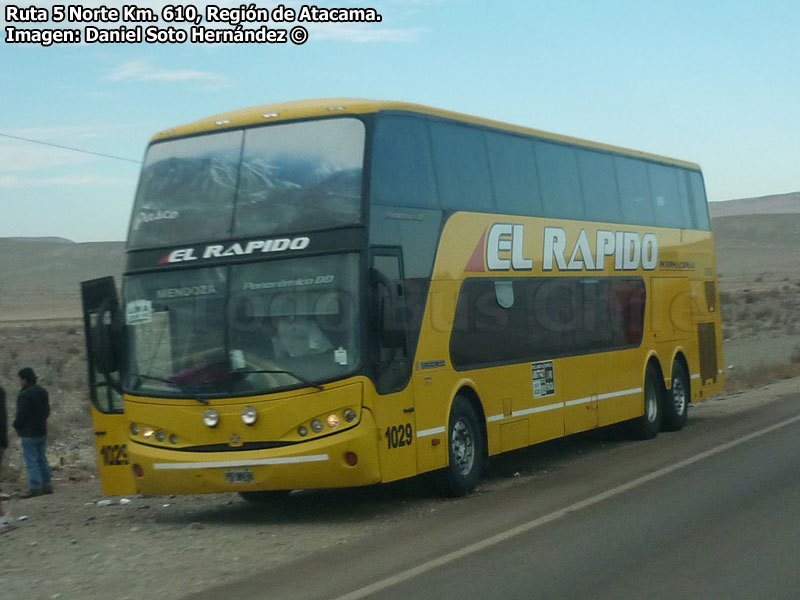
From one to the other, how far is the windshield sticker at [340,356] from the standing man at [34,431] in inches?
212

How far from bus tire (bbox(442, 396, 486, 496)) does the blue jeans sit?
552 centimetres

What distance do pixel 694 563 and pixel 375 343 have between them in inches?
155

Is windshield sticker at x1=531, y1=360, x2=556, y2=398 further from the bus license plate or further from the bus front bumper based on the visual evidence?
the bus license plate

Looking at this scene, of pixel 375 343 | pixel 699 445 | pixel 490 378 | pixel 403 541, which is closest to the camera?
pixel 403 541

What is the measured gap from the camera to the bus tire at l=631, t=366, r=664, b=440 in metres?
18.3

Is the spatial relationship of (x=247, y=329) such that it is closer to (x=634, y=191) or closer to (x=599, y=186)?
(x=599, y=186)

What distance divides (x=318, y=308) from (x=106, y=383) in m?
2.64

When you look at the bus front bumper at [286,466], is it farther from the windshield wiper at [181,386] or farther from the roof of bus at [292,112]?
the roof of bus at [292,112]

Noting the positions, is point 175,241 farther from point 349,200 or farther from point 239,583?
point 239,583

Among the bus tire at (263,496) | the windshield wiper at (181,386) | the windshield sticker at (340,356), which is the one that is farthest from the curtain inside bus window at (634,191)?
the windshield wiper at (181,386)

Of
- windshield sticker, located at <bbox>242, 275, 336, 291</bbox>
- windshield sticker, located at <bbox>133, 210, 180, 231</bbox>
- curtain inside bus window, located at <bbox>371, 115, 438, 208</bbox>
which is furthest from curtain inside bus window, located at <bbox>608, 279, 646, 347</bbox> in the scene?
windshield sticker, located at <bbox>133, 210, 180, 231</bbox>

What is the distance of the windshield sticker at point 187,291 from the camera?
1165cm

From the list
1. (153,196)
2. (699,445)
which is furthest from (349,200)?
→ (699,445)

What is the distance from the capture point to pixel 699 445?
53.5 ft
